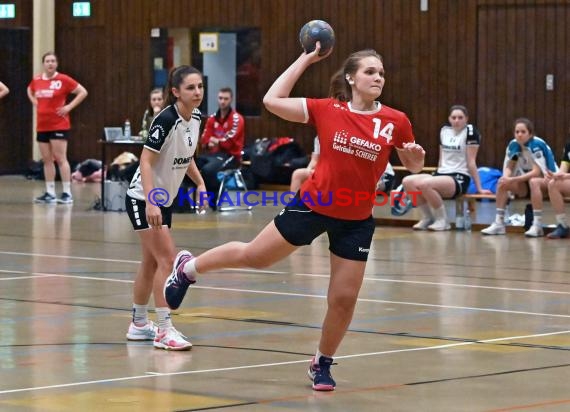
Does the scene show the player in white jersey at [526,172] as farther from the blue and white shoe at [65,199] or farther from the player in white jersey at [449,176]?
the blue and white shoe at [65,199]

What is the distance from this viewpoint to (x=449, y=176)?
17.7 m

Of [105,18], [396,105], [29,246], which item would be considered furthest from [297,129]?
[29,246]

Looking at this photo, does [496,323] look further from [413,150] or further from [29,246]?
[29,246]

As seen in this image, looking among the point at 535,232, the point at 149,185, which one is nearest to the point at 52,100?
the point at 535,232

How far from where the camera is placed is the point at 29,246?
49.8 ft

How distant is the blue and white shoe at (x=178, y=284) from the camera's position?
7.92m

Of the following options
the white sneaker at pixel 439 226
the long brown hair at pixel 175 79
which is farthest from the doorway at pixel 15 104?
the long brown hair at pixel 175 79

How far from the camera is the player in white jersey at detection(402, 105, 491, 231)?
17.5m

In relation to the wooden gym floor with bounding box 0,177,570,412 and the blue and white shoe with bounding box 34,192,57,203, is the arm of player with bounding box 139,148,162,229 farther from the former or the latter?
the blue and white shoe with bounding box 34,192,57,203

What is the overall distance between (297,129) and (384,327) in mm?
17028

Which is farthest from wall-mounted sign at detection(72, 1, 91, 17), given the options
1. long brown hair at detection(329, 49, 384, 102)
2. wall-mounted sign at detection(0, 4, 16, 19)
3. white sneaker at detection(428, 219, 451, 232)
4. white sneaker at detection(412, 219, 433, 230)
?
long brown hair at detection(329, 49, 384, 102)

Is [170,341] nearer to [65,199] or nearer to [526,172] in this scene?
[526,172]

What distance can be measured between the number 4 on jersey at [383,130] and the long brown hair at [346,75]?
0.84 feet

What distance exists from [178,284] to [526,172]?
10.1m
